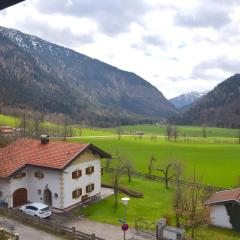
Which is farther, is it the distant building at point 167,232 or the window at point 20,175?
the window at point 20,175

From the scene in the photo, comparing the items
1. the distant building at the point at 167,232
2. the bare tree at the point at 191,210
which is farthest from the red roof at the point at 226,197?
the distant building at the point at 167,232

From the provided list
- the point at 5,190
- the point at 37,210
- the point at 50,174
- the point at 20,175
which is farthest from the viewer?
the point at 20,175

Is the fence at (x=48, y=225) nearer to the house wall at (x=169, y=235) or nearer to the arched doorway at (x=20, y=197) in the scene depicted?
the arched doorway at (x=20, y=197)

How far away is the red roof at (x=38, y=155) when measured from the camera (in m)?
43.8

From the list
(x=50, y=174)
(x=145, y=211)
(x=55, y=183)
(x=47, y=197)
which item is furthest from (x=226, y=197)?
(x=47, y=197)

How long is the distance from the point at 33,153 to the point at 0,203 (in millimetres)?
7602

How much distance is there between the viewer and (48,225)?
35.1 meters

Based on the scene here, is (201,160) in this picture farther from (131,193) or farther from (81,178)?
(81,178)

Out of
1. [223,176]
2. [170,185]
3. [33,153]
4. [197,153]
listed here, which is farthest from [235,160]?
[33,153]

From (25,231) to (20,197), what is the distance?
35.4ft

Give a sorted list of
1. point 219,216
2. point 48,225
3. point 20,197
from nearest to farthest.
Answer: point 48,225 < point 219,216 < point 20,197

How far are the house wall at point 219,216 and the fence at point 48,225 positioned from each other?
17.6 m

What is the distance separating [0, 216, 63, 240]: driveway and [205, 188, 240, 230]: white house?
1926cm

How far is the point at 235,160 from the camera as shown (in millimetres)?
92125
